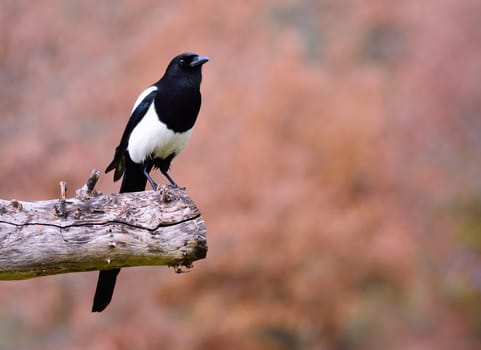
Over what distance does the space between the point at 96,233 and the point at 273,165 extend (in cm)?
600

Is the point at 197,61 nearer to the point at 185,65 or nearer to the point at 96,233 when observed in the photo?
the point at 185,65

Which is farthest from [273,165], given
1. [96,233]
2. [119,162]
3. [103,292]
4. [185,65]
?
[96,233]

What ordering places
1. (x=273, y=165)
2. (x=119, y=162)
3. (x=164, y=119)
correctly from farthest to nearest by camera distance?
1. (x=273, y=165)
2. (x=119, y=162)
3. (x=164, y=119)

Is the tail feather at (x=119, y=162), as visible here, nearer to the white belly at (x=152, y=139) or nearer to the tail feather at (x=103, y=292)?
the white belly at (x=152, y=139)

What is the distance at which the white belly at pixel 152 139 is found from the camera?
392 centimetres

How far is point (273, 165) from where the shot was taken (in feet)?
29.5

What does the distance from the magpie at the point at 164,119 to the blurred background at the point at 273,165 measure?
2960 millimetres

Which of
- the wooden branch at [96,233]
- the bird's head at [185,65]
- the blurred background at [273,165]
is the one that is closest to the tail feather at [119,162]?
the bird's head at [185,65]

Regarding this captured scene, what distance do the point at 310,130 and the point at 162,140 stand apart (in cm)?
589

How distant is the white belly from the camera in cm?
392

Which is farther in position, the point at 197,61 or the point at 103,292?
the point at 197,61

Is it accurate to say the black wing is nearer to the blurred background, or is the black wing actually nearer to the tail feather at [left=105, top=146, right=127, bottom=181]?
the tail feather at [left=105, top=146, right=127, bottom=181]

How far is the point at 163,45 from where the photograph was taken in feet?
24.9

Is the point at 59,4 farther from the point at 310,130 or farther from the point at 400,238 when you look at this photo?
the point at 400,238
